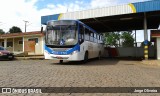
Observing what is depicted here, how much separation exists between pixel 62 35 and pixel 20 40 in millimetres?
24784

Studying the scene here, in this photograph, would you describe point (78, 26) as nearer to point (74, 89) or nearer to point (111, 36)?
point (74, 89)

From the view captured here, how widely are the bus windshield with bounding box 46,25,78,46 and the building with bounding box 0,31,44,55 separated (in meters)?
16.9

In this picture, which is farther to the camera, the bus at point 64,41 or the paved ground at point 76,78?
the bus at point 64,41

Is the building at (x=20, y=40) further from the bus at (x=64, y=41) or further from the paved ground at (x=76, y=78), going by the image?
the paved ground at (x=76, y=78)

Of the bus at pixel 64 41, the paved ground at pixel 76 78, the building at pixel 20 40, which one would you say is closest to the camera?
the paved ground at pixel 76 78

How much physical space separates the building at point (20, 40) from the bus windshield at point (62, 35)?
1689 centimetres

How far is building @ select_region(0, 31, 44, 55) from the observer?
34094mm

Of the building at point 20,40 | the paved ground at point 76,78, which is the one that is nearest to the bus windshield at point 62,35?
the paved ground at point 76,78

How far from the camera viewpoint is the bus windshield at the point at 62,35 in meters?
16.3

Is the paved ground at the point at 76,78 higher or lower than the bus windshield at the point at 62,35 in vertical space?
lower

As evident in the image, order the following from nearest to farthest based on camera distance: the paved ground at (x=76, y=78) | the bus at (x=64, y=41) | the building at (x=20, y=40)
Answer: the paved ground at (x=76, y=78), the bus at (x=64, y=41), the building at (x=20, y=40)

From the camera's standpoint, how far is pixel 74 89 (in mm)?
7203

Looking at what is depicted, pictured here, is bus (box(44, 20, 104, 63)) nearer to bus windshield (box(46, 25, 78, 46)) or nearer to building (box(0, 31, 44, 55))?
bus windshield (box(46, 25, 78, 46))

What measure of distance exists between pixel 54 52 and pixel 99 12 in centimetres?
907
